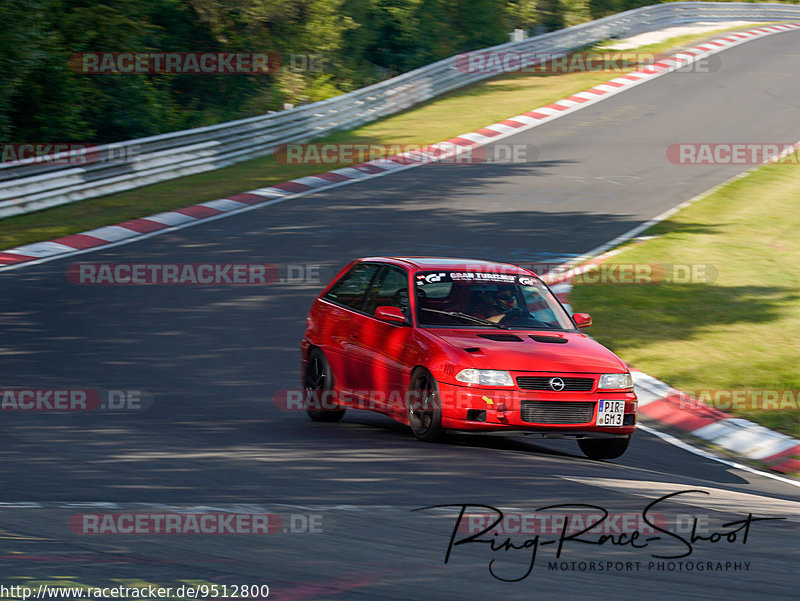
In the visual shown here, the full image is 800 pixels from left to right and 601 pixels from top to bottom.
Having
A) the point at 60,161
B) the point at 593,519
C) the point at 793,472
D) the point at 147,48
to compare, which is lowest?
the point at 793,472

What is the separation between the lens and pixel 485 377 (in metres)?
8.59

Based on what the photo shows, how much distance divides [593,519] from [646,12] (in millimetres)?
42468

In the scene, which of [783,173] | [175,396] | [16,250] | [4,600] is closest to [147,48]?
[16,250]

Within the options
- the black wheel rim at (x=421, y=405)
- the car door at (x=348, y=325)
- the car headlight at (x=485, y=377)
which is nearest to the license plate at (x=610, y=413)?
the car headlight at (x=485, y=377)

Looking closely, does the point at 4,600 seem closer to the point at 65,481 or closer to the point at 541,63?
the point at 65,481

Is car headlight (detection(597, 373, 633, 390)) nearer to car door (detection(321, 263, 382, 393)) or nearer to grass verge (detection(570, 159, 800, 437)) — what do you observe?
car door (detection(321, 263, 382, 393))

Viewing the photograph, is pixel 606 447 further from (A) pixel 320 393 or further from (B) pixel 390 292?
(A) pixel 320 393

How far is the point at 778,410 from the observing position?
1130 centimetres

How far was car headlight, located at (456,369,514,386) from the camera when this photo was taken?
858 centimetres

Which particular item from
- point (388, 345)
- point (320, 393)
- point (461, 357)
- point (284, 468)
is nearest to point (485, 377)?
point (461, 357)

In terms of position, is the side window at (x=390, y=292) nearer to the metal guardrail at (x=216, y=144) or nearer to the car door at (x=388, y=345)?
the car door at (x=388, y=345)

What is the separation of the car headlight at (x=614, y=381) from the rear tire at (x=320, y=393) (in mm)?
2589

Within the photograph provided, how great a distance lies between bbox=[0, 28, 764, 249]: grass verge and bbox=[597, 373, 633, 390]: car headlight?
11.9 metres

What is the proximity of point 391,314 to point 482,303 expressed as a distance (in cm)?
86
